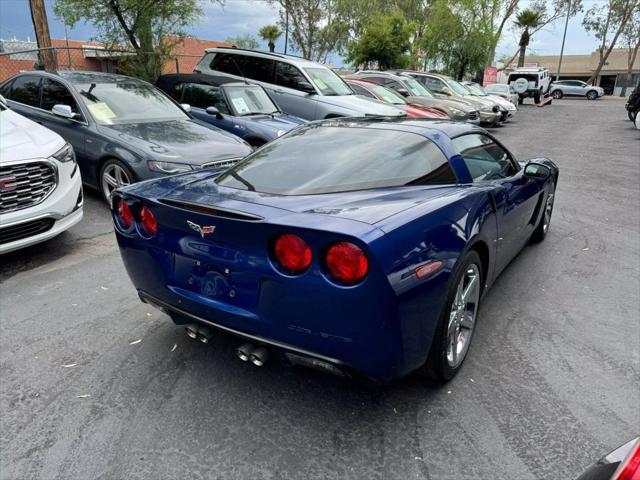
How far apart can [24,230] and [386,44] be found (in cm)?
2389

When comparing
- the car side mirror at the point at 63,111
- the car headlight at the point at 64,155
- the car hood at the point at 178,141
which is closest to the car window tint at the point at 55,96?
the car side mirror at the point at 63,111

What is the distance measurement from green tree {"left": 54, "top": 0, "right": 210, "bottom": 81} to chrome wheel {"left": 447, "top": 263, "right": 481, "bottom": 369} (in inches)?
506

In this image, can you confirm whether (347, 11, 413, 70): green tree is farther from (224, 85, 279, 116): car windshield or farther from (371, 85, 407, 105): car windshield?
(224, 85, 279, 116): car windshield

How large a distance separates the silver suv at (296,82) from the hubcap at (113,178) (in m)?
5.26

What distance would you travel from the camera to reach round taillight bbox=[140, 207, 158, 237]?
275cm

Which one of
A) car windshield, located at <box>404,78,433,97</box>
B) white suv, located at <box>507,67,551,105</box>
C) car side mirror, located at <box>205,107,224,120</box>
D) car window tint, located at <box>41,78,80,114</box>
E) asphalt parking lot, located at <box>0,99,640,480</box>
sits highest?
car window tint, located at <box>41,78,80,114</box>

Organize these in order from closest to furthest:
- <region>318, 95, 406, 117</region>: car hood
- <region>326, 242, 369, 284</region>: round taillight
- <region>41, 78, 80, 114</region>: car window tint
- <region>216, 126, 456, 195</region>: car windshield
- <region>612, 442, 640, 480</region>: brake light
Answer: <region>612, 442, 640, 480</region>: brake light
<region>326, 242, 369, 284</region>: round taillight
<region>216, 126, 456, 195</region>: car windshield
<region>41, 78, 80, 114</region>: car window tint
<region>318, 95, 406, 117</region>: car hood

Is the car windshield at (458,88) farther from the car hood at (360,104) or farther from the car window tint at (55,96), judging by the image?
the car window tint at (55,96)

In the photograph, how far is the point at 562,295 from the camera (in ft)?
13.8

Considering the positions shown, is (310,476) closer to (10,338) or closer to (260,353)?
(260,353)

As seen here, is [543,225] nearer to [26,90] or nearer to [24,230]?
[24,230]

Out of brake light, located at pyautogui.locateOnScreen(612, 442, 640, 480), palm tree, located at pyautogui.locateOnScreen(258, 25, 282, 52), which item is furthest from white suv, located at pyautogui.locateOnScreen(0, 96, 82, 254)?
palm tree, located at pyautogui.locateOnScreen(258, 25, 282, 52)

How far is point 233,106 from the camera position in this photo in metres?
8.47

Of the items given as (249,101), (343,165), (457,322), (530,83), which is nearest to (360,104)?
(249,101)
